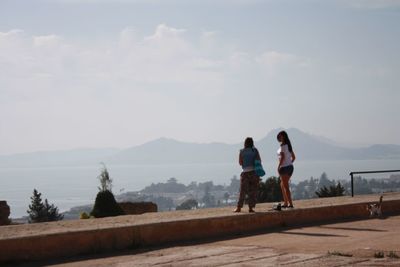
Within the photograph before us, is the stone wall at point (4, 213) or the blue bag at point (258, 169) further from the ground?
the blue bag at point (258, 169)

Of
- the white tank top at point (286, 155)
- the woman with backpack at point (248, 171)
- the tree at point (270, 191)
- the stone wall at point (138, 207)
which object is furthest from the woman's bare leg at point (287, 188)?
the tree at point (270, 191)

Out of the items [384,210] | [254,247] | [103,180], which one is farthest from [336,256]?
[103,180]

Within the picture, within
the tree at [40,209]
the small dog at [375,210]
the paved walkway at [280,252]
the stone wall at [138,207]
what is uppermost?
the tree at [40,209]

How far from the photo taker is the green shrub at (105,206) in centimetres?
2488

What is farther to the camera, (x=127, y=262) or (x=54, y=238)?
(x=54, y=238)

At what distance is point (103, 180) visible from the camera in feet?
141

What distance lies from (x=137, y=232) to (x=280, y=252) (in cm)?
260

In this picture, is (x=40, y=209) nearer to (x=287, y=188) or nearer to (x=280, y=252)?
(x=287, y=188)

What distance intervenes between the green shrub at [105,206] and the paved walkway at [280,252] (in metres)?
13.2

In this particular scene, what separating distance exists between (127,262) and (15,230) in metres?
2.91

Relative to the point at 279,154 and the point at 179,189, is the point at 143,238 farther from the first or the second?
the point at 179,189

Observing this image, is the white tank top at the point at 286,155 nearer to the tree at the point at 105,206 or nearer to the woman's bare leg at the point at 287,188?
the woman's bare leg at the point at 287,188

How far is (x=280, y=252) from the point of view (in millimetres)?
9828

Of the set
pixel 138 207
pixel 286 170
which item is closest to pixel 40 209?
pixel 138 207
